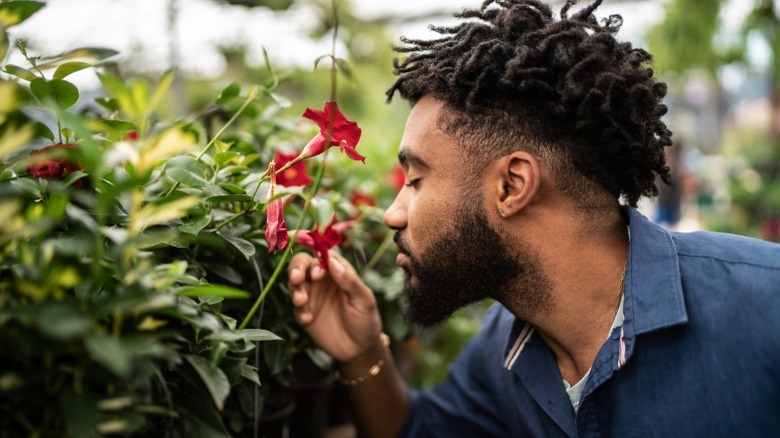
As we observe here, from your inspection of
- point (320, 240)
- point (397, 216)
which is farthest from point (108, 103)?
point (397, 216)

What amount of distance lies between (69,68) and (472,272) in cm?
69

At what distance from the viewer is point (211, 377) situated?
2.22ft

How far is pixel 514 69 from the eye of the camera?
41.4 inches

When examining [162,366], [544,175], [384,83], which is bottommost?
[384,83]

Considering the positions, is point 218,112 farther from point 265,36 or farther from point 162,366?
point 265,36

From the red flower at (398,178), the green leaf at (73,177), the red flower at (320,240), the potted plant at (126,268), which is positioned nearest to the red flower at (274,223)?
the potted plant at (126,268)

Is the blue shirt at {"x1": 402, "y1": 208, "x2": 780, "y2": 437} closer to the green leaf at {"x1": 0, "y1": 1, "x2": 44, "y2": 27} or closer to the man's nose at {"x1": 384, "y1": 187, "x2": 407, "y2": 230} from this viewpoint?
the man's nose at {"x1": 384, "y1": 187, "x2": 407, "y2": 230}

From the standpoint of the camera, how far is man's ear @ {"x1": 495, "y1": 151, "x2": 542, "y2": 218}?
1.07 m

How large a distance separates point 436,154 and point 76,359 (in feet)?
2.26

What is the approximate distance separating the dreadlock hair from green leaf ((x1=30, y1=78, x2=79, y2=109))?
552 millimetres

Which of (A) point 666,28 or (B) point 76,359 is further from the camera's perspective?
(A) point 666,28

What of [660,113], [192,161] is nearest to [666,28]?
[660,113]

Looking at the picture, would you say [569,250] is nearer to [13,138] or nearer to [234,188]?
[234,188]

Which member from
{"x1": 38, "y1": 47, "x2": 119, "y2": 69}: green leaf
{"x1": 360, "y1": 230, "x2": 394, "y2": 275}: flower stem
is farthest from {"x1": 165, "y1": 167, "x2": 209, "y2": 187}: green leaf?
{"x1": 360, "y1": 230, "x2": 394, "y2": 275}: flower stem
